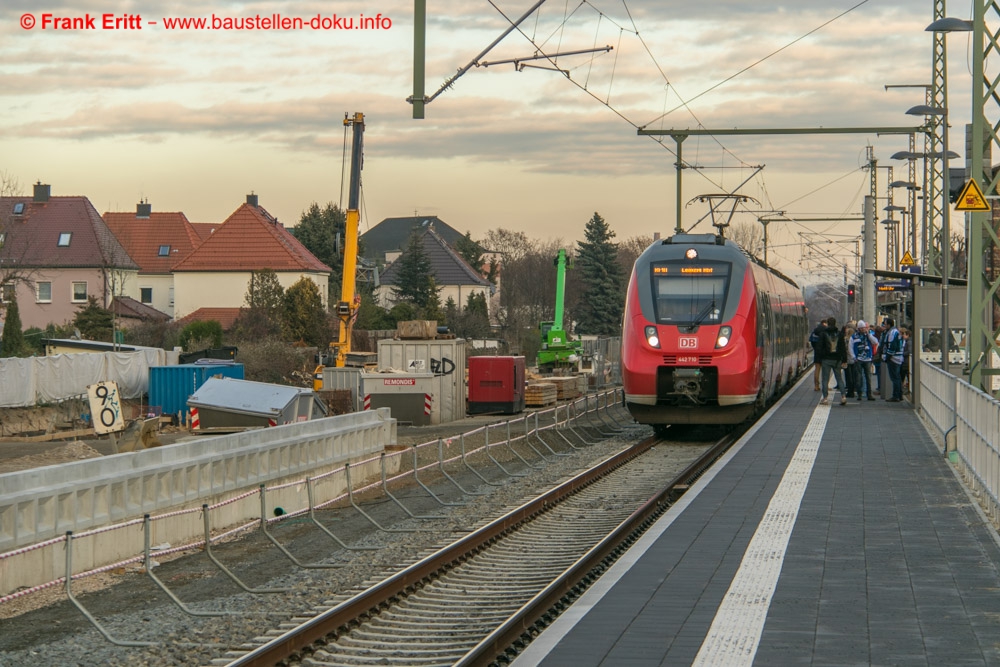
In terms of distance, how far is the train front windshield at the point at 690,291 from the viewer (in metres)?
21.3

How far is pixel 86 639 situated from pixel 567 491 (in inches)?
325

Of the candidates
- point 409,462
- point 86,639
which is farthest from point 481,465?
point 86,639

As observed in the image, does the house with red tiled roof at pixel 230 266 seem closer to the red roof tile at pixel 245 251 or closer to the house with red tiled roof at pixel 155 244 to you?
the red roof tile at pixel 245 251

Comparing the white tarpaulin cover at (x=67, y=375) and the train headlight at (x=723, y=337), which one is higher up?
the train headlight at (x=723, y=337)

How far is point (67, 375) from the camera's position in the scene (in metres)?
38.8

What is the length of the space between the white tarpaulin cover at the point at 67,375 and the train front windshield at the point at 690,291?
73.1 ft

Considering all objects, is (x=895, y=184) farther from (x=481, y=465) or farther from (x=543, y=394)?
(x=481, y=465)

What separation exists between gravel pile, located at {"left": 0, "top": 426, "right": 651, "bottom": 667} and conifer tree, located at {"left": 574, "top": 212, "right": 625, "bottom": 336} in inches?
3038

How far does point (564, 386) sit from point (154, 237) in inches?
2373

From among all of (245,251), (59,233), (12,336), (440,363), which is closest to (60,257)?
(59,233)

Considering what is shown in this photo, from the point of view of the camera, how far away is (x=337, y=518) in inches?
640

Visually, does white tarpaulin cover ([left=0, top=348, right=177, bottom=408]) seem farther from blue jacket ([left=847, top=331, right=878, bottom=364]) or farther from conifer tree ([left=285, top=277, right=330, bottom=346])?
blue jacket ([left=847, top=331, right=878, bottom=364])

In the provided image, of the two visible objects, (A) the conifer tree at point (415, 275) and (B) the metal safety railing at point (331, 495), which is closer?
(B) the metal safety railing at point (331, 495)

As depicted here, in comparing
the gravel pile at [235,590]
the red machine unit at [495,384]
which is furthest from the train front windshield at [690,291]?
the red machine unit at [495,384]
